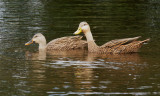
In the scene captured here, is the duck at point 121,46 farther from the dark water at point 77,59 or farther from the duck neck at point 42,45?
the duck neck at point 42,45

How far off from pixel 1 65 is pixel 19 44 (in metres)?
3.17

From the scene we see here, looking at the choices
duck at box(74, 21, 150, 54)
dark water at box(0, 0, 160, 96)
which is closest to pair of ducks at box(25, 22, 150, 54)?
duck at box(74, 21, 150, 54)

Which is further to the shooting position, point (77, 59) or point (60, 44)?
point (60, 44)

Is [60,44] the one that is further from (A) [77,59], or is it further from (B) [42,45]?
(A) [77,59]

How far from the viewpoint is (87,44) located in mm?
16672

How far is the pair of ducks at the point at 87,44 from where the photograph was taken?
1509 centimetres

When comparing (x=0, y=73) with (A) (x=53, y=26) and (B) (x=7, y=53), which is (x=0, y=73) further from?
(A) (x=53, y=26)

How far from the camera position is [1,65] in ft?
43.6

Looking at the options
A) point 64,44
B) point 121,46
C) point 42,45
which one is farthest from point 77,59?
point 42,45

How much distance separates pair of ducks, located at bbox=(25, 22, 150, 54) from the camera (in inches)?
594

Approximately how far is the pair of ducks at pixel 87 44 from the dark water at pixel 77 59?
1.06ft

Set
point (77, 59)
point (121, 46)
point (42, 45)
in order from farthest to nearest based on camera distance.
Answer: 1. point (42, 45)
2. point (121, 46)
3. point (77, 59)

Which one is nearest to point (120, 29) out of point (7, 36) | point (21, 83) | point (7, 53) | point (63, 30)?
point (63, 30)

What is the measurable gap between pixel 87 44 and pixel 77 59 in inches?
99.8
